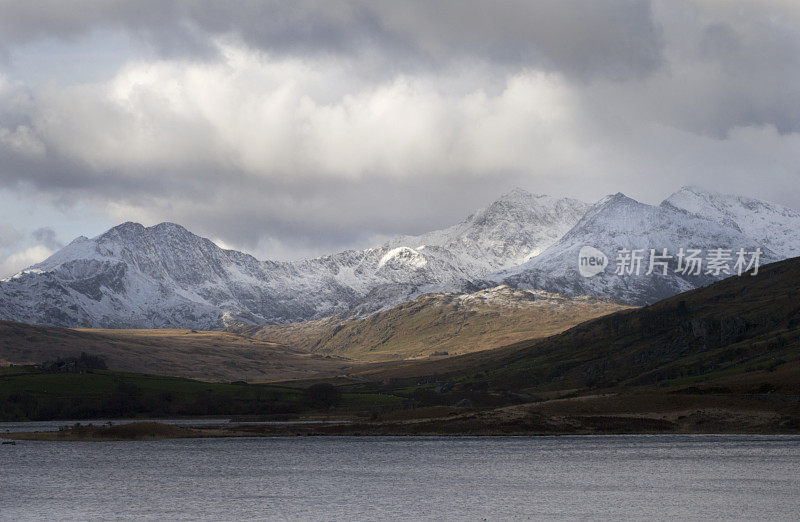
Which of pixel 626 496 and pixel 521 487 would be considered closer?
pixel 626 496

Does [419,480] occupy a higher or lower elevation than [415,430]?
lower

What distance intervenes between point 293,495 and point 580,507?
103 feet

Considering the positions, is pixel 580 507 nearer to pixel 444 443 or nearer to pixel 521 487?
pixel 521 487

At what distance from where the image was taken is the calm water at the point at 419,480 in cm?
7581

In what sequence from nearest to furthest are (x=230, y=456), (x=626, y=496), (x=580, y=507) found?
(x=580, y=507) → (x=626, y=496) → (x=230, y=456)

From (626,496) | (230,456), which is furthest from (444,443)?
(626,496)

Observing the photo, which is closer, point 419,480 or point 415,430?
point 419,480

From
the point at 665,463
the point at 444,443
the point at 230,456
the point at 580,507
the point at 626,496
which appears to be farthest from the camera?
the point at 444,443

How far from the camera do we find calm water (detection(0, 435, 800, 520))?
249 feet

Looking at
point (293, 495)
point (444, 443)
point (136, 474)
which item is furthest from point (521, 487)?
point (444, 443)

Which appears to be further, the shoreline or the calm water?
the shoreline

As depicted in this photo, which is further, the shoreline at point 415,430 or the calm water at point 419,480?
the shoreline at point 415,430

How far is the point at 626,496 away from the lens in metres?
82.0

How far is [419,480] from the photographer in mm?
100000
